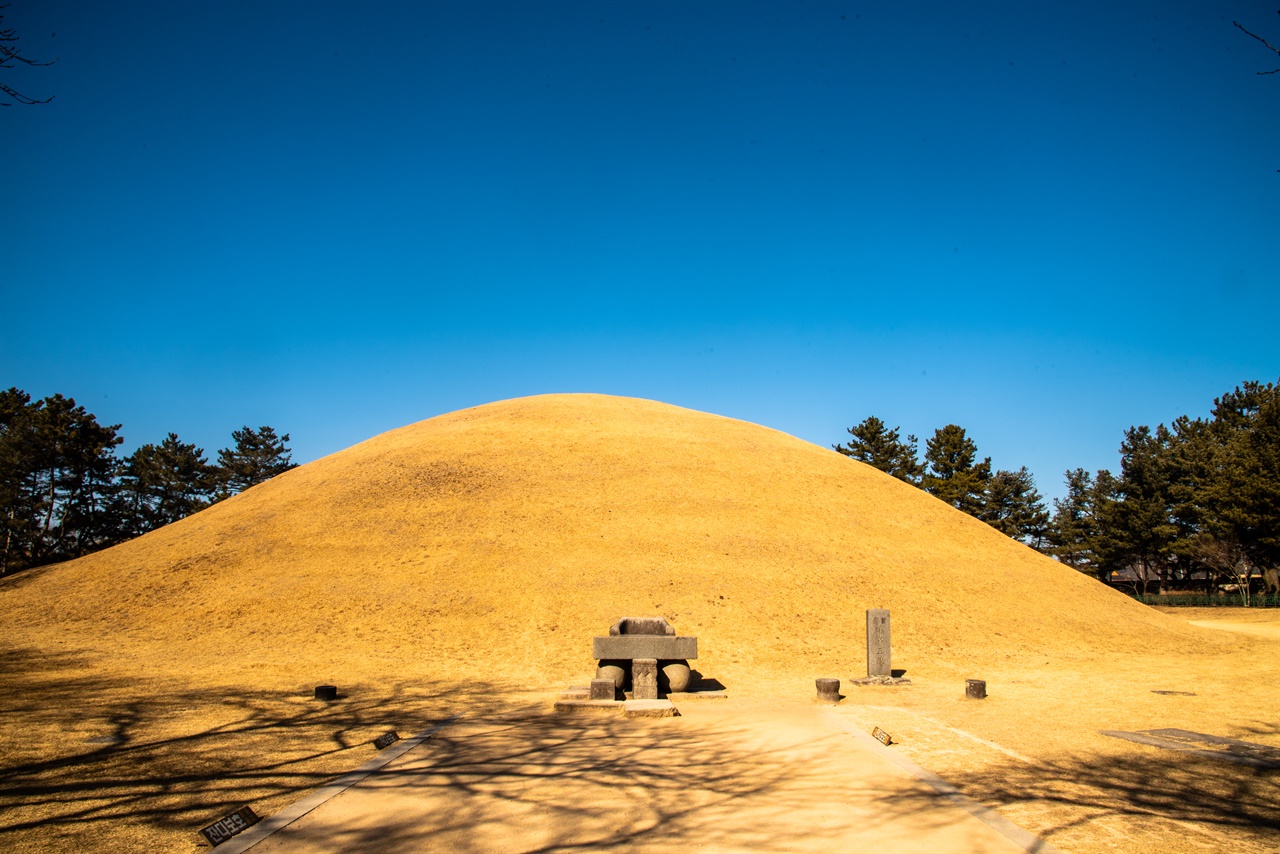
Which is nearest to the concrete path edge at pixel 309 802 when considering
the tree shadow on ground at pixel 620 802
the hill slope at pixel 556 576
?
the tree shadow on ground at pixel 620 802

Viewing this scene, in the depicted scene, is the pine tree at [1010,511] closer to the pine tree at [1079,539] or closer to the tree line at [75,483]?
the pine tree at [1079,539]

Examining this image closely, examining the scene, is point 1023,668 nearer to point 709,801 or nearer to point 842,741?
point 842,741

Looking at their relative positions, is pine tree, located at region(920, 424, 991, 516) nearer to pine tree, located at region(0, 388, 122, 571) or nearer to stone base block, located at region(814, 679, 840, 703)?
stone base block, located at region(814, 679, 840, 703)

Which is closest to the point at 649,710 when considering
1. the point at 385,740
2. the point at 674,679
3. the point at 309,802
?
the point at 674,679

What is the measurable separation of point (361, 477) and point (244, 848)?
2987 centimetres

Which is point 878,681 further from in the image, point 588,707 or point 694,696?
point 588,707

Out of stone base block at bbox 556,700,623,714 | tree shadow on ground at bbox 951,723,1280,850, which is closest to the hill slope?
stone base block at bbox 556,700,623,714

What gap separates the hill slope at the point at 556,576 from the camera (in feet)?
66.1

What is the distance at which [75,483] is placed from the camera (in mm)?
50594

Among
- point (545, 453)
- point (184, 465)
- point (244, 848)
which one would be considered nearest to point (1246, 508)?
point (545, 453)

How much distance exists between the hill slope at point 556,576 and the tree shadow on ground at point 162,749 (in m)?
2.91

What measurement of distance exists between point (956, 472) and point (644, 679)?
54.1 m

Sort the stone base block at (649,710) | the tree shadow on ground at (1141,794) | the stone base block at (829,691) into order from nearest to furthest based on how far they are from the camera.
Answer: the tree shadow on ground at (1141,794)
the stone base block at (649,710)
the stone base block at (829,691)

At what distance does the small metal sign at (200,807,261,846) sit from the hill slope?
10.6 m
